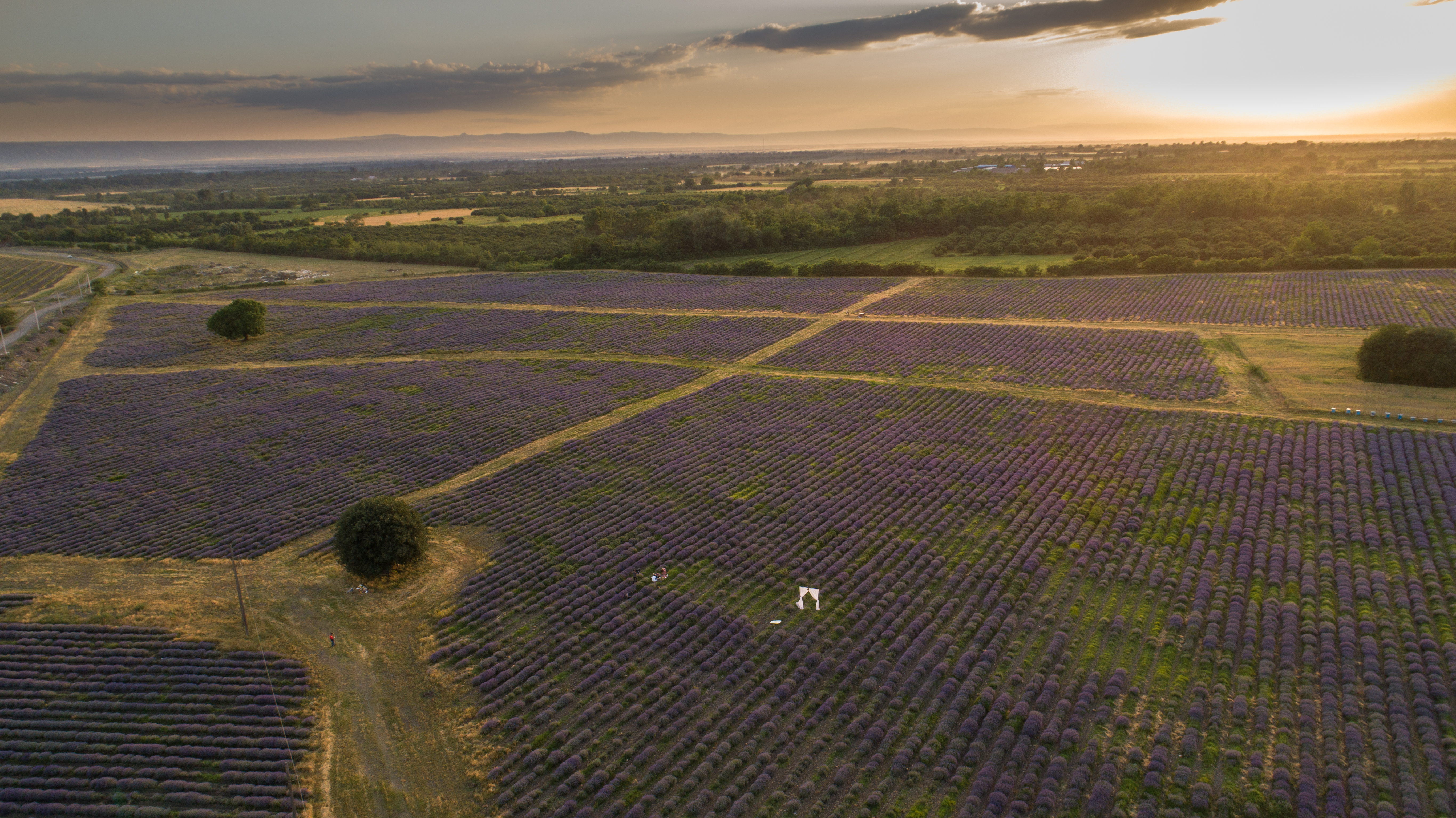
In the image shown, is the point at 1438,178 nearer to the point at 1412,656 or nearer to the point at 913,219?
the point at 913,219

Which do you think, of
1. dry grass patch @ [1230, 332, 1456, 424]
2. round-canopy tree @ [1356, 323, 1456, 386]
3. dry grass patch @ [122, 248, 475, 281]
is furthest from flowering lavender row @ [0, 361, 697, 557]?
dry grass patch @ [122, 248, 475, 281]

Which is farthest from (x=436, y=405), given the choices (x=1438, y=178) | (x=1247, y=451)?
(x=1438, y=178)

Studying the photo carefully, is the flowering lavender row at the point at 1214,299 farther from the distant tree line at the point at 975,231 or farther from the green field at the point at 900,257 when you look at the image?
the green field at the point at 900,257

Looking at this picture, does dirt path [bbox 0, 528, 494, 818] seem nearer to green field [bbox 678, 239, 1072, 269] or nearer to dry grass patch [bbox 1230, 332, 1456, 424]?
dry grass patch [bbox 1230, 332, 1456, 424]

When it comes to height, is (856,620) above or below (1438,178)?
below

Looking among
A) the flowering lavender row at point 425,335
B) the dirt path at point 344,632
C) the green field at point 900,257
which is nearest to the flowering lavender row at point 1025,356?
the flowering lavender row at point 425,335

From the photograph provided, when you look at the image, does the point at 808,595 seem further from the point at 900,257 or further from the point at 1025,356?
the point at 900,257

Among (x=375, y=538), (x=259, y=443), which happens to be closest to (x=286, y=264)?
(x=259, y=443)
